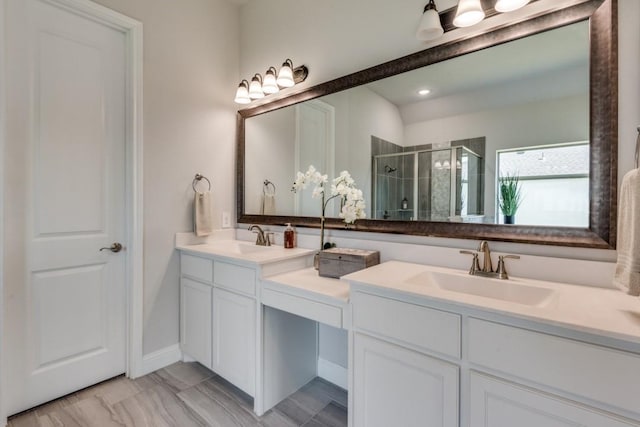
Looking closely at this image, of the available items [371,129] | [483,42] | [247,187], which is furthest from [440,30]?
[247,187]

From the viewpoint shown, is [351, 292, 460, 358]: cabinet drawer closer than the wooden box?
Yes

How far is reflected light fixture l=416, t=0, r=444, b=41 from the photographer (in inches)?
57.1

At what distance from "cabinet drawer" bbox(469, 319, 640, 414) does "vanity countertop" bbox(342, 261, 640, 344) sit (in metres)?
0.06

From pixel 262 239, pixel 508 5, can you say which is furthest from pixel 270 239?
pixel 508 5

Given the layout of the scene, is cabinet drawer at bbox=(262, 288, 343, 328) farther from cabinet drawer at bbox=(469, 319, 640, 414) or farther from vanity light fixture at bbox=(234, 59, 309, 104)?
vanity light fixture at bbox=(234, 59, 309, 104)

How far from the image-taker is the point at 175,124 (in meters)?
2.25

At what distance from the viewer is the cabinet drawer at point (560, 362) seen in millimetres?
772

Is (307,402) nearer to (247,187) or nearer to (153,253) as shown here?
(153,253)

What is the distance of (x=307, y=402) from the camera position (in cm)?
182

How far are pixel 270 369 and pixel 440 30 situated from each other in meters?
1.99

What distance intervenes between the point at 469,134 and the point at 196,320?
2042 millimetres

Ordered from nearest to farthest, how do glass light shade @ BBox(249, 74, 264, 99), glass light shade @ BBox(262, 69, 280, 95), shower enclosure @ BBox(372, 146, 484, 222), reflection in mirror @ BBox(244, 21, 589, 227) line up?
reflection in mirror @ BBox(244, 21, 589, 227) → shower enclosure @ BBox(372, 146, 484, 222) → glass light shade @ BBox(262, 69, 280, 95) → glass light shade @ BBox(249, 74, 264, 99)

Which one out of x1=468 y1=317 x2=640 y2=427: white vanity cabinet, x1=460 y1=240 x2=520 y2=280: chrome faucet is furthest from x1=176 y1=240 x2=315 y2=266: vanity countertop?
x1=468 y1=317 x2=640 y2=427: white vanity cabinet

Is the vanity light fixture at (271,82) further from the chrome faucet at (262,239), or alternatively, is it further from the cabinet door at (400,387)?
the cabinet door at (400,387)
